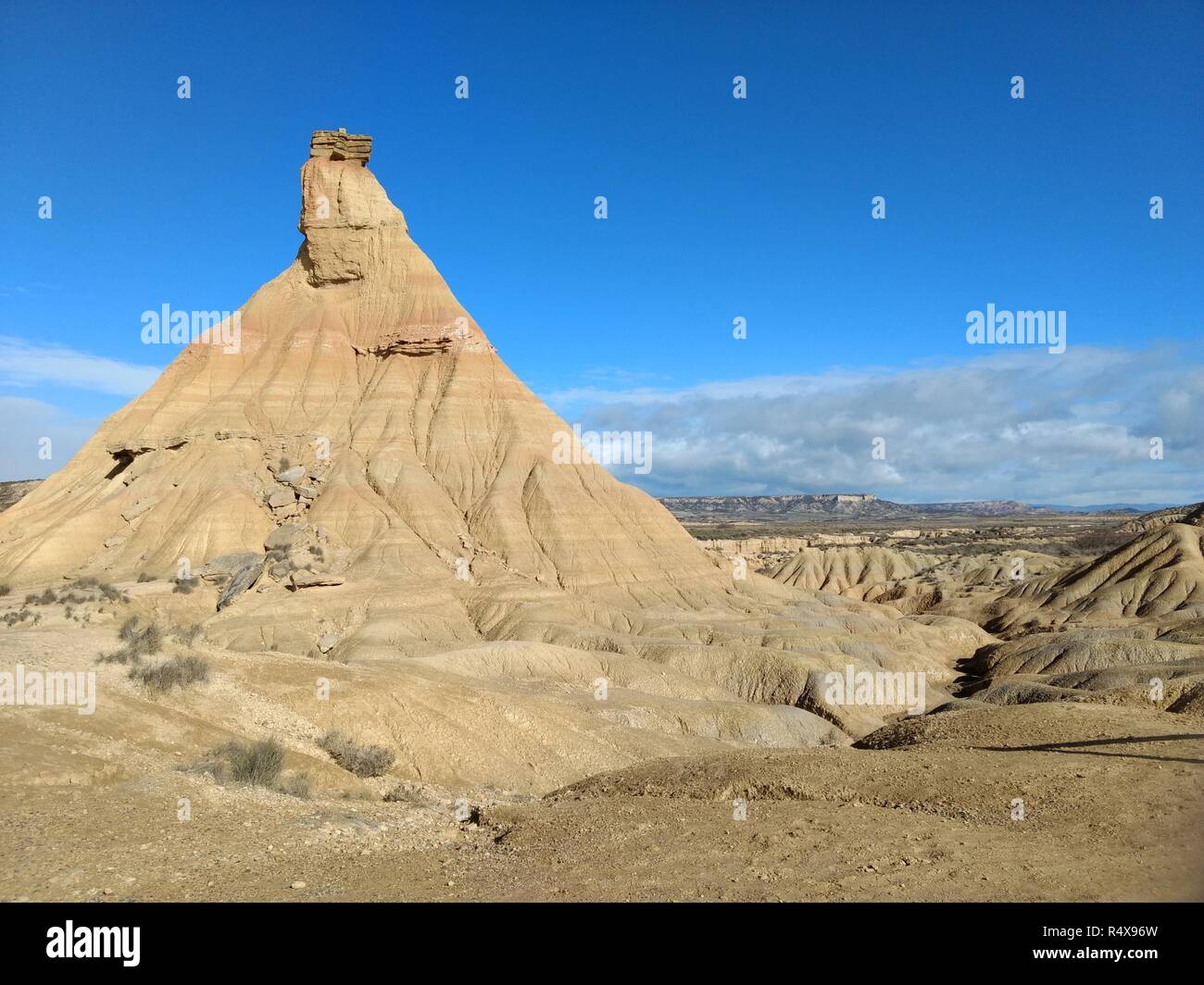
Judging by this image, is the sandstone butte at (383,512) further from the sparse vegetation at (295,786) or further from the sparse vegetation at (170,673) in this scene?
the sparse vegetation at (295,786)

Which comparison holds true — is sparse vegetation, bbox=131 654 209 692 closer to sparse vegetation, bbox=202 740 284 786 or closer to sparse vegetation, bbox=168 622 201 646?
sparse vegetation, bbox=202 740 284 786

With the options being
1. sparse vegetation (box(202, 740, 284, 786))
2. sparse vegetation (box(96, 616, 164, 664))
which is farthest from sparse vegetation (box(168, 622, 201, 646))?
sparse vegetation (box(202, 740, 284, 786))

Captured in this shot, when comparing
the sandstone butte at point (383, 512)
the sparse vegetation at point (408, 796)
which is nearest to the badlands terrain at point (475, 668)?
the sandstone butte at point (383, 512)

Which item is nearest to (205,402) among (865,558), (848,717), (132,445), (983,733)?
(132,445)

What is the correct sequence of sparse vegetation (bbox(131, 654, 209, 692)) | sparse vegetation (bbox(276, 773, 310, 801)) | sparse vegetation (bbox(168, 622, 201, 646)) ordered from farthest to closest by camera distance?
sparse vegetation (bbox(168, 622, 201, 646)), sparse vegetation (bbox(131, 654, 209, 692)), sparse vegetation (bbox(276, 773, 310, 801))
